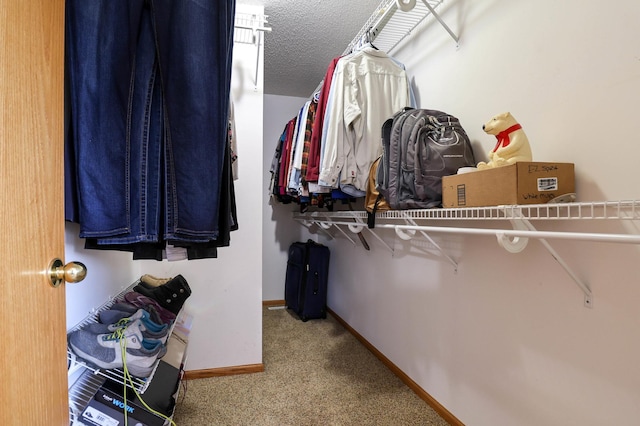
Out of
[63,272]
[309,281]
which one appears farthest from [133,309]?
[309,281]

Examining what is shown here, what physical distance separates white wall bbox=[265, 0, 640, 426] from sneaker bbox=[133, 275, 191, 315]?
1157mm

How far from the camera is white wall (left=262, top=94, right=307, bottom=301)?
349 centimetres

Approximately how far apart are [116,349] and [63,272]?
1.09ft

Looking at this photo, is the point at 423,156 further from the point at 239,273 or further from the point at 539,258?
the point at 239,273

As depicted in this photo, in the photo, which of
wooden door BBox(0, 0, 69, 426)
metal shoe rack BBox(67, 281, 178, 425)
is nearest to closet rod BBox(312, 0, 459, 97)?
wooden door BBox(0, 0, 69, 426)

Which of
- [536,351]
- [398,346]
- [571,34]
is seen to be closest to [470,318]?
[536,351]

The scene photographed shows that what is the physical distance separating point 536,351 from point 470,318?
300mm

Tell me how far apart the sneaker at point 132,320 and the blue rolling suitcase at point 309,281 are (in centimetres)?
203

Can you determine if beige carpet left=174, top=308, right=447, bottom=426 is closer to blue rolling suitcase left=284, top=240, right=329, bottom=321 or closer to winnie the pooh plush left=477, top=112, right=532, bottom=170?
blue rolling suitcase left=284, top=240, right=329, bottom=321

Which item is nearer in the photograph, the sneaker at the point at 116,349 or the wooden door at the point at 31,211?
the wooden door at the point at 31,211

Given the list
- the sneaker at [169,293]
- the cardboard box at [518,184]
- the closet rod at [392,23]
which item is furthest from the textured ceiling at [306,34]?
the sneaker at [169,293]

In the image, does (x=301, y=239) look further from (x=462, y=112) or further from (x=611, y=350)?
(x=611, y=350)

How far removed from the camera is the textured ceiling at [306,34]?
2.00m

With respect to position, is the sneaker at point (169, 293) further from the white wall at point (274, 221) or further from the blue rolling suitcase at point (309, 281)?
the white wall at point (274, 221)
